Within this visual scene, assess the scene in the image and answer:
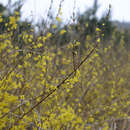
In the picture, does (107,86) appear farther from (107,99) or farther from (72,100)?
(72,100)

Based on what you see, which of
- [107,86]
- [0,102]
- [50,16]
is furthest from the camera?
[107,86]

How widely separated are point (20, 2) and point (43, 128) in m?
1.96

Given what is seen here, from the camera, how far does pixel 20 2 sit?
3.03 m

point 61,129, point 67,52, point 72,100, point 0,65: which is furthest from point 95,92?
point 0,65

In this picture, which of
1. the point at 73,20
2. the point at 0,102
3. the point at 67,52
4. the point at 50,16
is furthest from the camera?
A: the point at 67,52

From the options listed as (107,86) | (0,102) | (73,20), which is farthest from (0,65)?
(107,86)

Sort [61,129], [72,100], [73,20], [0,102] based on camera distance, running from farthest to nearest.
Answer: [72,100], [61,129], [0,102], [73,20]

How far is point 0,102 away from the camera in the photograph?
3137mm

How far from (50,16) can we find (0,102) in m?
1.61

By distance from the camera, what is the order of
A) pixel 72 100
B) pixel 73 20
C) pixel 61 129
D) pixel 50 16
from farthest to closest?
pixel 72 100, pixel 61 129, pixel 50 16, pixel 73 20

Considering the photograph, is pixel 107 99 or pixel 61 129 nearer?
pixel 61 129

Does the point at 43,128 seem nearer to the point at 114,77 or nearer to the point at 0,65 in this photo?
the point at 0,65

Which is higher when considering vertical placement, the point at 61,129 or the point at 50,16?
the point at 50,16

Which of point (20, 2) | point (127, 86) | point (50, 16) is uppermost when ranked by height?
point (20, 2)
